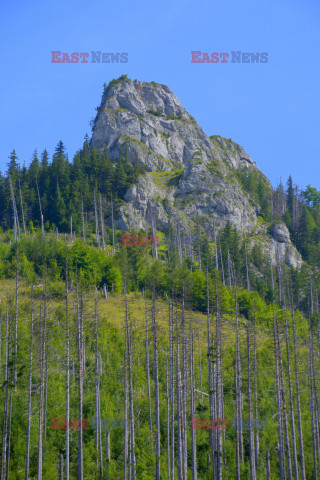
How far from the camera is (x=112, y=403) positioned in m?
37.6

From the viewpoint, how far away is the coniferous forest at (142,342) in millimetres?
30500

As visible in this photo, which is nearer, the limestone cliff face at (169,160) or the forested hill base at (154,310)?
the forested hill base at (154,310)

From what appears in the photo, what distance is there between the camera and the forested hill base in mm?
30984

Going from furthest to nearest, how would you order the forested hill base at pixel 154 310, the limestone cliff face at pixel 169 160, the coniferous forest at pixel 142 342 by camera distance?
the limestone cliff face at pixel 169 160, the forested hill base at pixel 154 310, the coniferous forest at pixel 142 342

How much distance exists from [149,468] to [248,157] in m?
164

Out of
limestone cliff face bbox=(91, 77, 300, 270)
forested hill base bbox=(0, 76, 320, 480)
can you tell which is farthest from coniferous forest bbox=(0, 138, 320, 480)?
limestone cliff face bbox=(91, 77, 300, 270)

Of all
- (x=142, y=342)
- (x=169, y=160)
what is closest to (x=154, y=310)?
(x=142, y=342)

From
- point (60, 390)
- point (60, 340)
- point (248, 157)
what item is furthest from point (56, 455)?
point (248, 157)

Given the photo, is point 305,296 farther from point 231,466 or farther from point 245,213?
point 231,466

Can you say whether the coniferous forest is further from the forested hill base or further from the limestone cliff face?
the limestone cliff face

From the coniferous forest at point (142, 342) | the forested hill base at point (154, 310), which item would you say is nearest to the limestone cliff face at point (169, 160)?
the forested hill base at point (154, 310)

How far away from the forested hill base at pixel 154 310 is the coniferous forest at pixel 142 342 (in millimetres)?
258

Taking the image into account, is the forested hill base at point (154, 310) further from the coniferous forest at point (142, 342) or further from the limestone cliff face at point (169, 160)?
the limestone cliff face at point (169, 160)

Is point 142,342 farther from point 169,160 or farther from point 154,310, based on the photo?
point 169,160
